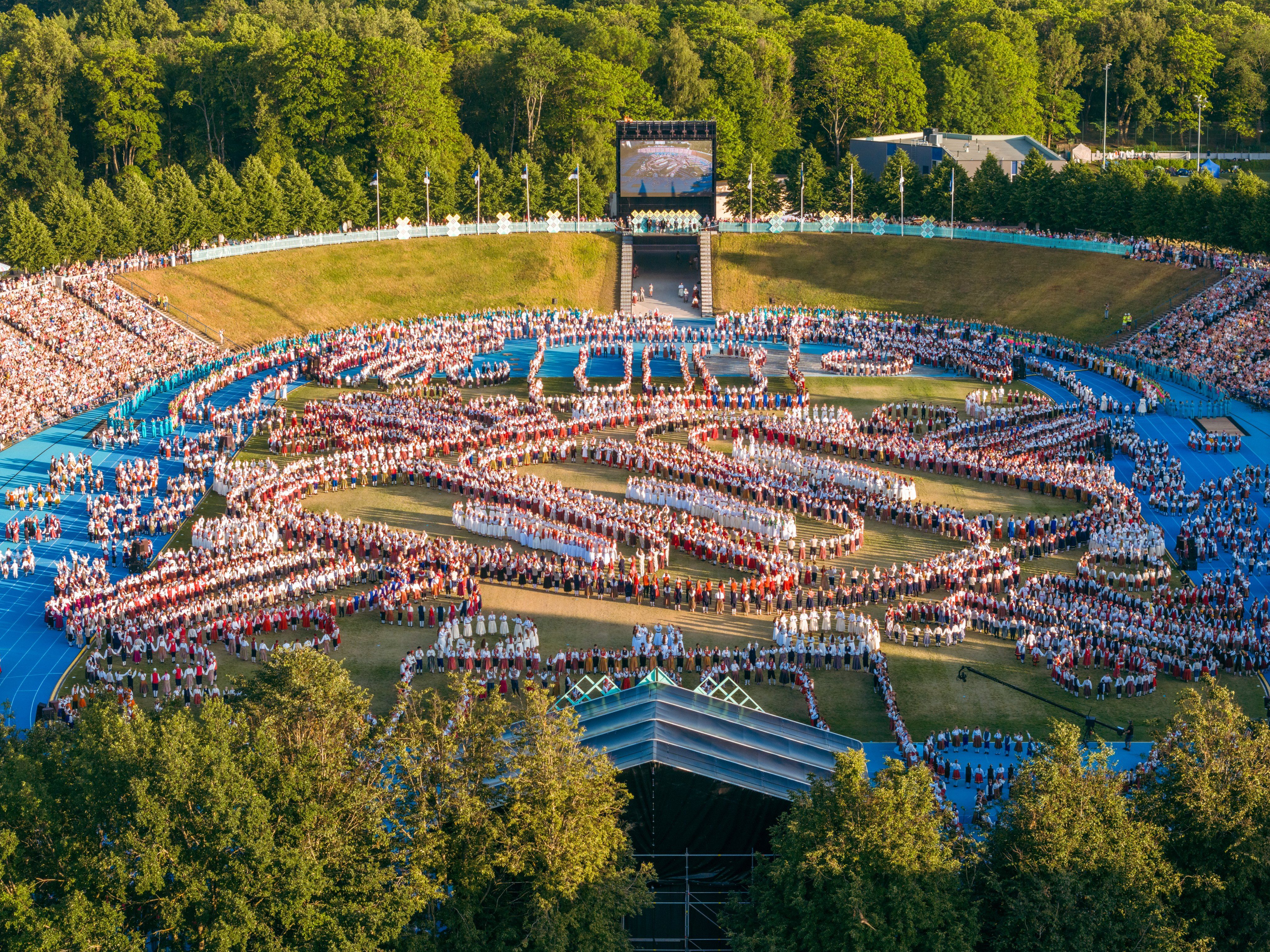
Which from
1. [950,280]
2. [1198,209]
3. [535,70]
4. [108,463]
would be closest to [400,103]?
[535,70]

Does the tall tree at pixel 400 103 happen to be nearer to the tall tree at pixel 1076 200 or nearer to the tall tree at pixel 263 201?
the tall tree at pixel 263 201

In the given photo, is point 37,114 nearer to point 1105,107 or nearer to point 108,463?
point 108,463

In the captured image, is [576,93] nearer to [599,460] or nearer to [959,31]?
[959,31]

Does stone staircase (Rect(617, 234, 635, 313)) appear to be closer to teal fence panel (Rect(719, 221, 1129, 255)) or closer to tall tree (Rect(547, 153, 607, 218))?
teal fence panel (Rect(719, 221, 1129, 255))

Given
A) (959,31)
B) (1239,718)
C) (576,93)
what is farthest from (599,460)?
(959,31)

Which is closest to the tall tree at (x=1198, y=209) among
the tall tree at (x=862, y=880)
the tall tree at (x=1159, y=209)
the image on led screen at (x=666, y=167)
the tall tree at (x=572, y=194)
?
the tall tree at (x=1159, y=209)

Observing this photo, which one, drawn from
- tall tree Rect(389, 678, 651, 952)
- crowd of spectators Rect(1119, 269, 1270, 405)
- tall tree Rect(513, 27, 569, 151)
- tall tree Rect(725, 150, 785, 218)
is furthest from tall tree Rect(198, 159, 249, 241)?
tall tree Rect(389, 678, 651, 952)
